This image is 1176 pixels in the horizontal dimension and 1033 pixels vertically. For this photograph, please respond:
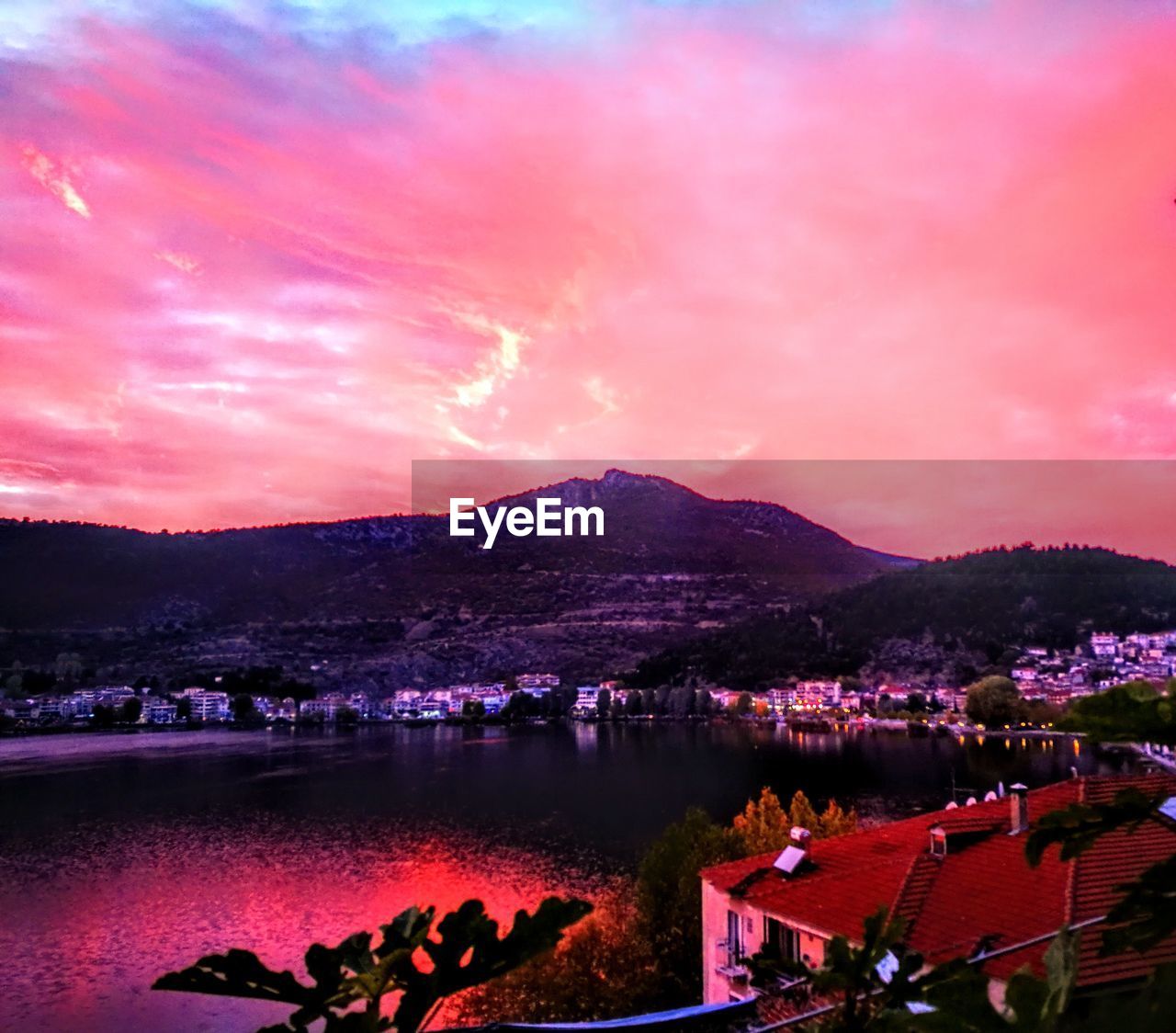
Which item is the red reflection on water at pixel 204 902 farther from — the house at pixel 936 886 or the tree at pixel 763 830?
the house at pixel 936 886

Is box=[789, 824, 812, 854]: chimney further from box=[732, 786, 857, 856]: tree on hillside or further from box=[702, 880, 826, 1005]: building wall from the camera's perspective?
box=[732, 786, 857, 856]: tree on hillside

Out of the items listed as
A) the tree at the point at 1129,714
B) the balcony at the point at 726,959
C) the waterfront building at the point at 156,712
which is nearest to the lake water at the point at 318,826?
the balcony at the point at 726,959

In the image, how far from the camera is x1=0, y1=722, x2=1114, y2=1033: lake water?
1602 cm

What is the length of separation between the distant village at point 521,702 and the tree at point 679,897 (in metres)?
36.0

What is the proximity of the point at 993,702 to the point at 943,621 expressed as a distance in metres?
14.0

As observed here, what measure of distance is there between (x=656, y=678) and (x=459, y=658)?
1387 cm

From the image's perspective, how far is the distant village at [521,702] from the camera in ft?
152

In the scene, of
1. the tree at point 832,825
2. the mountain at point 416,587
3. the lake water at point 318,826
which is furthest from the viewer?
the mountain at point 416,587

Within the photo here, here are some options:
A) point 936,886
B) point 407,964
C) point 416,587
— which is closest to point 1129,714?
point 407,964

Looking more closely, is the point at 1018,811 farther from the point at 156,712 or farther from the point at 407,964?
the point at 156,712

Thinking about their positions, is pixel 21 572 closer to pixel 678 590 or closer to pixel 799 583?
pixel 678 590

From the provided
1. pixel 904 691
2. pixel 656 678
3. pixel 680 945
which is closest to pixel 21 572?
pixel 656 678

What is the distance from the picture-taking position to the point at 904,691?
162 ft

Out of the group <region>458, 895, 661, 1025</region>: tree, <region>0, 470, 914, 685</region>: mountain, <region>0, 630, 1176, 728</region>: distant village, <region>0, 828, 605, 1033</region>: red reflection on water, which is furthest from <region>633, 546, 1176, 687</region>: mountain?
<region>458, 895, 661, 1025</region>: tree
